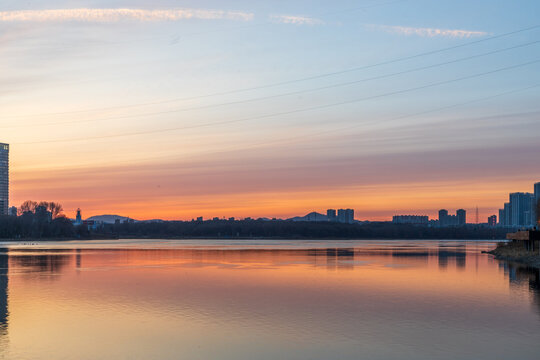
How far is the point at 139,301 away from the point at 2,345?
1416 centimetres

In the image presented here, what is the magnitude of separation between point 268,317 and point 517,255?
68.7 metres

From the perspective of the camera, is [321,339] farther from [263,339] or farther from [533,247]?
[533,247]

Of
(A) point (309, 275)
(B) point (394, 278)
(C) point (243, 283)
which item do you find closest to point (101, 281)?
(C) point (243, 283)

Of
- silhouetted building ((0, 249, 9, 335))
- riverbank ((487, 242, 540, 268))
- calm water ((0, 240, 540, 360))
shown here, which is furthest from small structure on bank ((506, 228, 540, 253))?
silhouetted building ((0, 249, 9, 335))

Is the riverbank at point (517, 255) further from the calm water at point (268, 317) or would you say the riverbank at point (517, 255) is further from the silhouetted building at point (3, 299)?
the silhouetted building at point (3, 299)

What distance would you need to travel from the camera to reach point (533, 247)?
86.6m

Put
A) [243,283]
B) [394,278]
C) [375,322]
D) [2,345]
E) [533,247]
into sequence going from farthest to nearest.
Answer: [533,247]
[394,278]
[243,283]
[375,322]
[2,345]

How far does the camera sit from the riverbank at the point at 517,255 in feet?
257

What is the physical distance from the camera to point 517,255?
292ft

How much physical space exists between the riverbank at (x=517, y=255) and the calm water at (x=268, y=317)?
25616mm

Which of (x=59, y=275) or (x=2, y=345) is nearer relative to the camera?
(x=2, y=345)

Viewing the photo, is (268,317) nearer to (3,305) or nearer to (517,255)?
(3,305)

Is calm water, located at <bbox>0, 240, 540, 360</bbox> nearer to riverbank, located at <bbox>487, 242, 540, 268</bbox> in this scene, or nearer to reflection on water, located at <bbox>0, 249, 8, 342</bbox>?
reflection on water, located at <bbox>0, 249, 8, 342</bbox>

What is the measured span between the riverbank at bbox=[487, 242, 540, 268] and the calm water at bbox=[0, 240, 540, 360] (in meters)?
25.6
